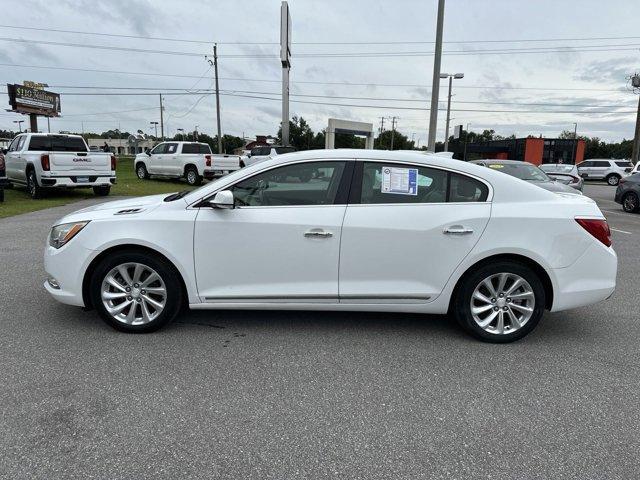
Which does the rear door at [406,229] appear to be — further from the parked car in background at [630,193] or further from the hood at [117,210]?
the parked car in background at [630,193]

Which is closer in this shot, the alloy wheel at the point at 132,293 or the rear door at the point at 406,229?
the rear door at the point at 406,229

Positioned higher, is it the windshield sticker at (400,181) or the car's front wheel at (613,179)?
the windshield sticker at (400,181)

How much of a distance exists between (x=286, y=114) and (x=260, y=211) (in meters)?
32.5

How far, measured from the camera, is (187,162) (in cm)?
2125

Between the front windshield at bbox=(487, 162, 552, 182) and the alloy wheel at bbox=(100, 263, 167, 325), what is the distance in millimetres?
9119

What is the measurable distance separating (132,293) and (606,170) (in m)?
36.4

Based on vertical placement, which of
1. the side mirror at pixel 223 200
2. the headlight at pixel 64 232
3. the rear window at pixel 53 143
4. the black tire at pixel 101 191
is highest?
the rear window at pixel 53 143

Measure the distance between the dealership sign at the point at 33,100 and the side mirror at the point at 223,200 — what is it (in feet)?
134

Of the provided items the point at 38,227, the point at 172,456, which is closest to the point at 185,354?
the point at 172,456

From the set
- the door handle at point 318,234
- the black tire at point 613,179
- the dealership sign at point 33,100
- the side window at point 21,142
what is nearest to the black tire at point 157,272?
the door handle at point 318,234

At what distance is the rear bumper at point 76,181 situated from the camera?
13.6 meters

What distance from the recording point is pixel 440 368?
3.60m

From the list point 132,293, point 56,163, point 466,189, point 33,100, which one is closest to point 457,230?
point 466,189

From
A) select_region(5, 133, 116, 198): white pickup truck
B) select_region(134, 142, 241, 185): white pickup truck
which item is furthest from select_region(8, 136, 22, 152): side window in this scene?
select_region(134, 142, 241, 185): white pickup truck
